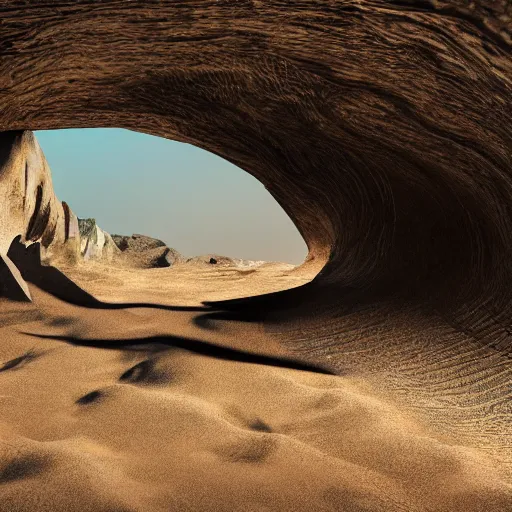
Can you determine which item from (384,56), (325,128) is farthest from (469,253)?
(384,56)

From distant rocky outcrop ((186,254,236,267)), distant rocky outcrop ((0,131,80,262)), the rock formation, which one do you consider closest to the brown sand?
the rock formation

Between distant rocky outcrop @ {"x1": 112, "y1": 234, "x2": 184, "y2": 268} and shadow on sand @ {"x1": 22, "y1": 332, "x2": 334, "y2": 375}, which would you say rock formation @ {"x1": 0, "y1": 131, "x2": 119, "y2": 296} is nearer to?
shadow on sand @ {"x1": 22, "y1": 332, "x2": 334, "y2": 375}

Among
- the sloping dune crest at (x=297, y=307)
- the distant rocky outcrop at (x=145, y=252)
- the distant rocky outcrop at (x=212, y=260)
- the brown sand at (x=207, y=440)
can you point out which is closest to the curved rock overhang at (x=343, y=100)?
the sloping dune crest at (x=297, y=307)

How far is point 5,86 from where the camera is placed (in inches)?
100

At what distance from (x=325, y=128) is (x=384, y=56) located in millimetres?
960

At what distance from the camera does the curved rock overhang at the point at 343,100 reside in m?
1.96

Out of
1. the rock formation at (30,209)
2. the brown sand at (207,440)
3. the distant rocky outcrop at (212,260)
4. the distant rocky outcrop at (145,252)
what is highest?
the rock formation at (30,209)

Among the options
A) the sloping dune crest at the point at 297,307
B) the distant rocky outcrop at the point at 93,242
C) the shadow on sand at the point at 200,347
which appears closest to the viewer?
the sloping dune crest at the point at 297,307

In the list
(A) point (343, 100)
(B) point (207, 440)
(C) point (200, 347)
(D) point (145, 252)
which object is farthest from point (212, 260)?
(B) point (207, 440)

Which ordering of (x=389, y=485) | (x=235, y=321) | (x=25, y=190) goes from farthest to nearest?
(x=25, y=190), (x=235, y=321), (x=389, y=485)

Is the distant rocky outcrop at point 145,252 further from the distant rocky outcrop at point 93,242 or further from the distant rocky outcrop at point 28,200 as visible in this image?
the distant rocky outcrop at point 28,200

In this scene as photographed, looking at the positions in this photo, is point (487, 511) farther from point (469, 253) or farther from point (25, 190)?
point (25, 190)

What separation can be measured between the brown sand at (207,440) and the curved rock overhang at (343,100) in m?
1.01

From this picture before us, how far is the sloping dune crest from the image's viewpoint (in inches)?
62.4
